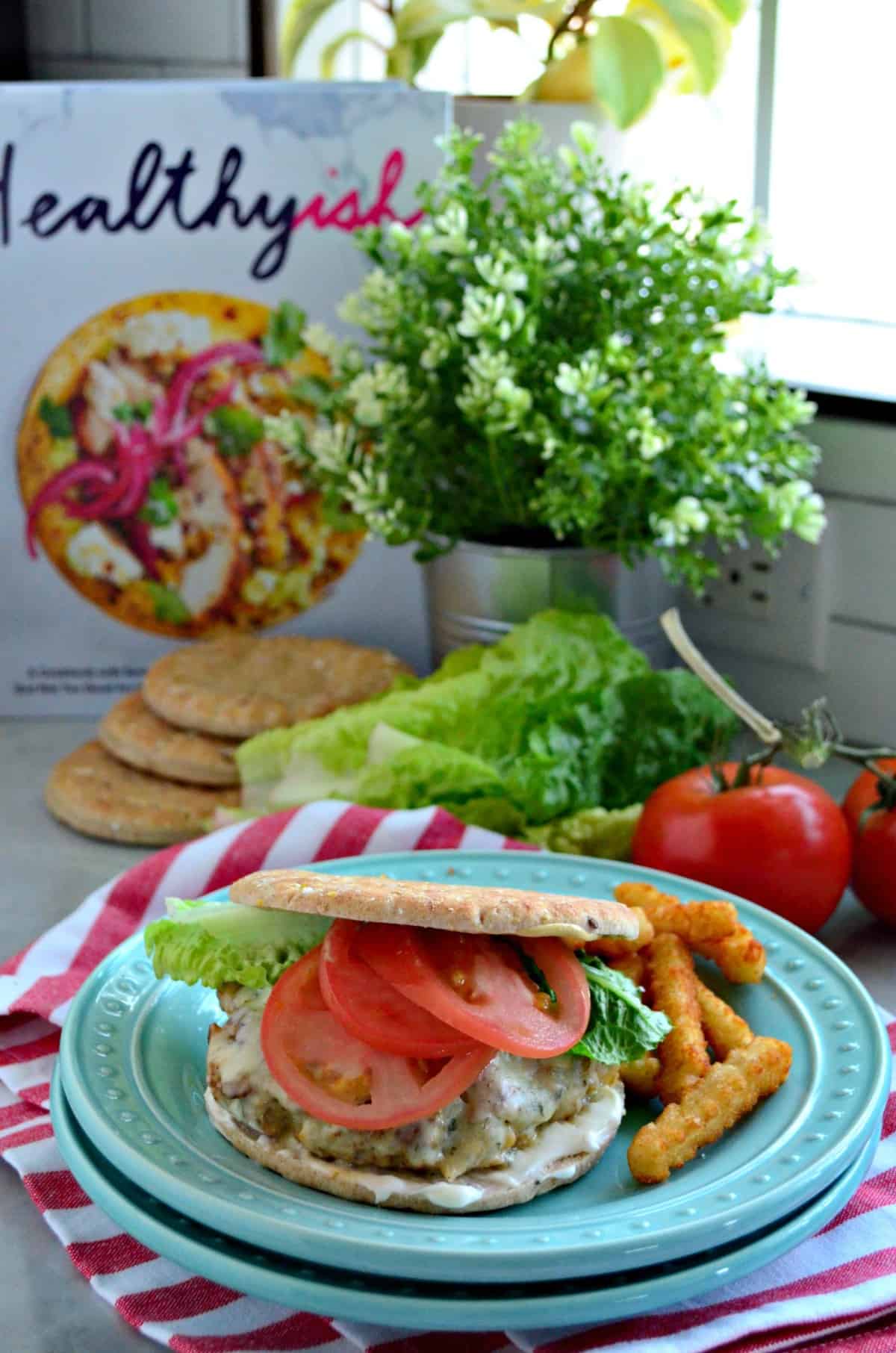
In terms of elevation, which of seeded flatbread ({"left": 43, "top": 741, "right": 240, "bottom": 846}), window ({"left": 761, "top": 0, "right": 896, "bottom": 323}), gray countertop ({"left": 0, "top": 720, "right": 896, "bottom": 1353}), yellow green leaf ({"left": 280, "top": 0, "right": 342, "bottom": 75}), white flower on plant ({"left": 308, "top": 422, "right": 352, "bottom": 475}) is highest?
yellow green leaf ({"left": 280, "top": 0, "right": 342, "bottom": 75})

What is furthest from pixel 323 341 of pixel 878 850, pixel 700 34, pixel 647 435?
pixel 878 850

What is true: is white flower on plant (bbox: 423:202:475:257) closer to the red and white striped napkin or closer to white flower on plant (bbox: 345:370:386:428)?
white flower on plant (bbox: 345:370:386:428)

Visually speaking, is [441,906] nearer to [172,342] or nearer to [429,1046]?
[429,1046]

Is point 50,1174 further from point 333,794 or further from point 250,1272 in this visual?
point 333,794

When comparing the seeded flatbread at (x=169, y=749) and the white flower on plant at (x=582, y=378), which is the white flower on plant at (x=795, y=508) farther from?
the seeded flatbread at (x=169, y=749)

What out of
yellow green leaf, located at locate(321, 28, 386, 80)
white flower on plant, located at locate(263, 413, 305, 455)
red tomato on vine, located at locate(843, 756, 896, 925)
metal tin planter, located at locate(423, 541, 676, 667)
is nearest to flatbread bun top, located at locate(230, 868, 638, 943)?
red tomato on vine, located at locate(843, 756, 896, 925)

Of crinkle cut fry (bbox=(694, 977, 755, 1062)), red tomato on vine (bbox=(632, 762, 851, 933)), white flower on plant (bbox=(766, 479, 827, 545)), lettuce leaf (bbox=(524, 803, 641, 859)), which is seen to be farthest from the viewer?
white flower on plant (bbox=(766, 479, 827, 545))
